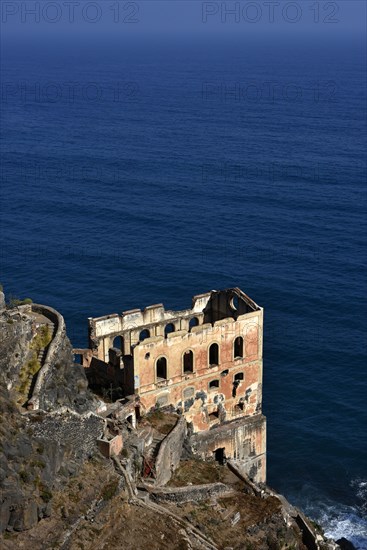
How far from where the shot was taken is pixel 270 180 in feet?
566

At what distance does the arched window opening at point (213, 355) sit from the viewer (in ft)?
281

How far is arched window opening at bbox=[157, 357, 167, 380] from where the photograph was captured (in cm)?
8281

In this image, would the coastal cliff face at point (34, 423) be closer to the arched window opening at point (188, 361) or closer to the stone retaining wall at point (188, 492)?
the stone retaining wall at point (188, 492)

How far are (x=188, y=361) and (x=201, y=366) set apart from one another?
3.98 feet

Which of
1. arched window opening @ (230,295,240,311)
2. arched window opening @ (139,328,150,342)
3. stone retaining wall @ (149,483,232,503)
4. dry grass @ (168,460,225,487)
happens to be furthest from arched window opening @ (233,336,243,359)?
stone retaining wall @ (149,483,232,503)

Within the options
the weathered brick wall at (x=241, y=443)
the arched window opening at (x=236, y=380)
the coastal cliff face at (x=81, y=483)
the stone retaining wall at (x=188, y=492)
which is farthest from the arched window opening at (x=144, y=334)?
the stone retaining wall at (x=188, y=492)

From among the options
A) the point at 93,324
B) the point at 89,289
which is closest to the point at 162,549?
the point at 93,324

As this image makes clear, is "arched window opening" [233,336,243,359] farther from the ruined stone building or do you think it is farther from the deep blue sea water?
the deep blue sea water

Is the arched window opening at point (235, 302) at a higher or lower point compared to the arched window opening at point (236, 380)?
higher

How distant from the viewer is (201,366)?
279 ft

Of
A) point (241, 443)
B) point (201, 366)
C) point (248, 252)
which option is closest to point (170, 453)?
point (201, 366)

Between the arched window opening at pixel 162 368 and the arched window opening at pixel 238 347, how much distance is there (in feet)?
24.1

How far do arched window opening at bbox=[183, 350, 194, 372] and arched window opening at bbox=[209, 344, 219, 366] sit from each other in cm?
208

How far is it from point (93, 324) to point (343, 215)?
7762 cm
